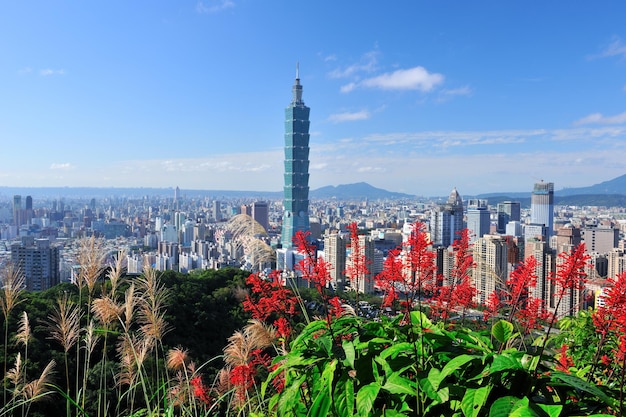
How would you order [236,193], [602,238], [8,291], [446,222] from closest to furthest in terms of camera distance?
1. [8,291]
2. [602,238]
3. [446,222]
4. [236,193]

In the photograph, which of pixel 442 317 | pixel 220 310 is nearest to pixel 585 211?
pixel 220 310

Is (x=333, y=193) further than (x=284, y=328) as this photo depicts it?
Yes

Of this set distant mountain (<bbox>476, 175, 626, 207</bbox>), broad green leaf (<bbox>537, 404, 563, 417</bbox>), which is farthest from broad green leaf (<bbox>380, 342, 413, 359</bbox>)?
distant mountain (<bbox>476, 175, 626, 207</bbox>)

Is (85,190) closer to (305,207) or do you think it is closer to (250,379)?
(305,207)

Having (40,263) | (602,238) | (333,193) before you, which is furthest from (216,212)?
(333,193)

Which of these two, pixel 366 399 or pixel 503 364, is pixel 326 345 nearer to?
pixel 366 399

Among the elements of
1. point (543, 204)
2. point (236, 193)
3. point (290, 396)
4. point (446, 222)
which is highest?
point (236, 193)
